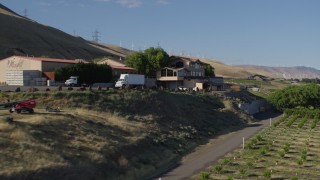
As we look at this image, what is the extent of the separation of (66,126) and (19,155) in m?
9.43

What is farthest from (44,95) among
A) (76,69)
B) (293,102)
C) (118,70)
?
(293,102)

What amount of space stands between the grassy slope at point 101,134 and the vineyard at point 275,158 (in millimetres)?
6258

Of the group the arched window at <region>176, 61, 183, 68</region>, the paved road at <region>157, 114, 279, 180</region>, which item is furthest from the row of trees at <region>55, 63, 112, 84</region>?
the arched window at <region>176, 61, 183, 68</region>

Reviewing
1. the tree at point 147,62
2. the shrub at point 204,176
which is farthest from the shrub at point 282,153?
the tree at point 147,62

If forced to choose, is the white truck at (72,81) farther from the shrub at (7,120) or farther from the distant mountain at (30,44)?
the distant mountain at (30,44)

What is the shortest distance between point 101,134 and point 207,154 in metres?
12.8

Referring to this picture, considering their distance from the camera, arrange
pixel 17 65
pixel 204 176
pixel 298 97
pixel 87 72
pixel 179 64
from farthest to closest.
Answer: pixel 179 64 < pixel 298 97 < pixel 87 72 < pixel 17 65 < pixel 204 176

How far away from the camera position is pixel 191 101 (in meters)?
77.6

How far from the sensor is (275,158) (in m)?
47.4

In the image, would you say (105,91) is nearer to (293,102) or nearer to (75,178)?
(75,178)

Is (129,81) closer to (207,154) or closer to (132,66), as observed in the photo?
(132,66)

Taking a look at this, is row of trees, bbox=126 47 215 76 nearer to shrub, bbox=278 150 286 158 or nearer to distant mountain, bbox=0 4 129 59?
distant mountain, bbox=0 4 129 59

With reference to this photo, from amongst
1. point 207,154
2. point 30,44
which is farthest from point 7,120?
point 30,44

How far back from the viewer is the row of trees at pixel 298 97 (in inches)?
3880
